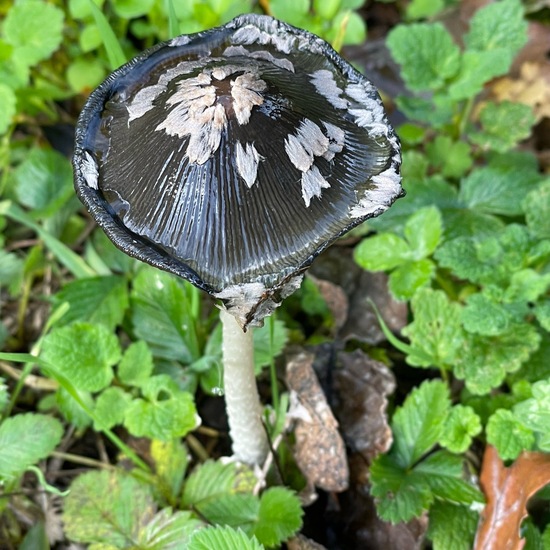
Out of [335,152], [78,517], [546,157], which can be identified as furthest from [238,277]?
[546,157]

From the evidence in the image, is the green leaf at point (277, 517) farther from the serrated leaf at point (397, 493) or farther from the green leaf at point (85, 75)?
the green leaf at point (85, 75)

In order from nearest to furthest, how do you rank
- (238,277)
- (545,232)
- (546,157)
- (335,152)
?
1. (238,277)
2. (335,152)
3. (545,232)
4. (546,157)

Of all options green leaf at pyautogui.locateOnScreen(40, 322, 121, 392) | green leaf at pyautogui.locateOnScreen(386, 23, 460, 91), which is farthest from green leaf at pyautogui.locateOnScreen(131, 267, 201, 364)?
green leaf at pyautogui.locateOnScreen(386, 23, 460, 91)

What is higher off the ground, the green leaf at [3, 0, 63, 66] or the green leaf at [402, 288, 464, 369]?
the green leaf at [3, 0, 63, 66]

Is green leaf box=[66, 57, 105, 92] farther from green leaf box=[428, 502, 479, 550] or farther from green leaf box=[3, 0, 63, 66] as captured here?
green leaf box=[428, 502, 479, 550]

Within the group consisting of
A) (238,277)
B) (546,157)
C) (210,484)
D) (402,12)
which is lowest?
(210,484)

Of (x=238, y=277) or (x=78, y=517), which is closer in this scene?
(x=238, y=277)

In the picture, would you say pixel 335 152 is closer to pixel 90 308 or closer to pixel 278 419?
pixel 278 419
